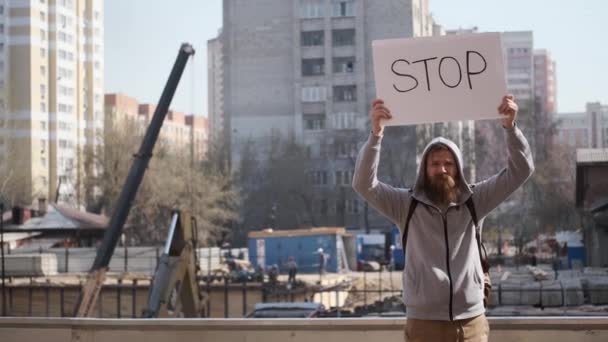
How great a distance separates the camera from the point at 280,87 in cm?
8156

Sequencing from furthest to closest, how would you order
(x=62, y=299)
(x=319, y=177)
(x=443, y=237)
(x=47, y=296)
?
1. (x=319, y=177)
2. (x=47, y=296)
3. (x=62, y=299)
4. (x=443, y=237)

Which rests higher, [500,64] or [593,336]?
[500,64]

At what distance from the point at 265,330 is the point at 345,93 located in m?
72.5

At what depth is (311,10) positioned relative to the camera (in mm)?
79562

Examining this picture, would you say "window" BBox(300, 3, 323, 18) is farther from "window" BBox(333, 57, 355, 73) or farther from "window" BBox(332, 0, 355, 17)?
"window" BBox(333, 57, 355, 73)

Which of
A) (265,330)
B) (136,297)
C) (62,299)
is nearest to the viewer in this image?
(265,330)

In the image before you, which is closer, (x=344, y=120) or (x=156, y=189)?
(x=156, y=189)

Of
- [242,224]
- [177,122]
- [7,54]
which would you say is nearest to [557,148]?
[242,224]

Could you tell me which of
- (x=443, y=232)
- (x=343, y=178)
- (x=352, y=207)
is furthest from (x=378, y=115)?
(x=352, y=207)

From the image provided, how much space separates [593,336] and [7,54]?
141ft

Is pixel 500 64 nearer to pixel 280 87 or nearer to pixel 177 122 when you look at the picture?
pixel 280 87

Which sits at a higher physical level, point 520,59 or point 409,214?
point 520,59

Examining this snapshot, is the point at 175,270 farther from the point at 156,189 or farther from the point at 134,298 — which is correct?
the point at 156,189

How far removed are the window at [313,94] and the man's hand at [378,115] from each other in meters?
75.5
